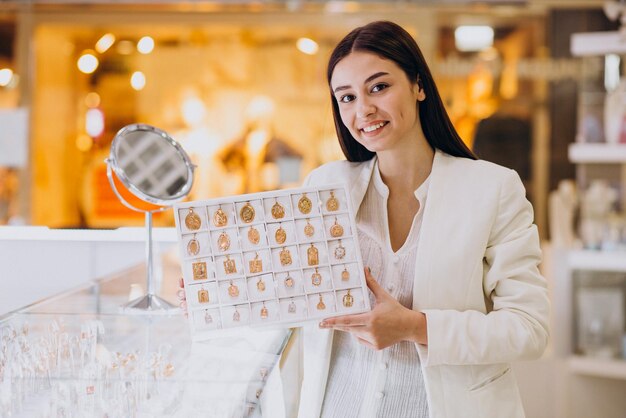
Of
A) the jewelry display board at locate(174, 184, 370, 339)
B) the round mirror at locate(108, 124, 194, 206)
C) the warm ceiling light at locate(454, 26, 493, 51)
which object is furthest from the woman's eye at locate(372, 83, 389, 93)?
the warm ceiling light at locate(454, 26, 493, 51)

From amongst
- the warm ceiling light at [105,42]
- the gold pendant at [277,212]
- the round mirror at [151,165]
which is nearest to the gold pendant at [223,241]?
the gold pendant at [277,212]

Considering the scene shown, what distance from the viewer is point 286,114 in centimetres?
595

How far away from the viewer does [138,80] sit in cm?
611

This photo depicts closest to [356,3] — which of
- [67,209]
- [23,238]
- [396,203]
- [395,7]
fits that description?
[395,7]

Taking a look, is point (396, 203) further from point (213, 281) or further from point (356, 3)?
point (356, 3)

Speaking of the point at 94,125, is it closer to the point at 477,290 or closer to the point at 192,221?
the point at 192,221

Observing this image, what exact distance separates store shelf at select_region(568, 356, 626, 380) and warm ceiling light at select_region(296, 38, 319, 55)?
299 cm

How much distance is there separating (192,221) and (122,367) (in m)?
0.31

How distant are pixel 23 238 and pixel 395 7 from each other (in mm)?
3910

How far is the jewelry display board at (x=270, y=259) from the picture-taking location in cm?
148

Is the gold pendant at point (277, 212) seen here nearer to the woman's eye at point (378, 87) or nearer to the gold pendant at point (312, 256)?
the gold pendant at point (312, 256)

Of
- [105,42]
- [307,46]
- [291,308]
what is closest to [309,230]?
[291,308]

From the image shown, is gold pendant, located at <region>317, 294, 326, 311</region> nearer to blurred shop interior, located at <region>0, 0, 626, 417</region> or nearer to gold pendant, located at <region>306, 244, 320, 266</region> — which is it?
gold pendant, located at <region>306, 244, 320, 266</region>

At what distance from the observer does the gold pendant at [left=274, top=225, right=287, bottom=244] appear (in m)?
1.51
